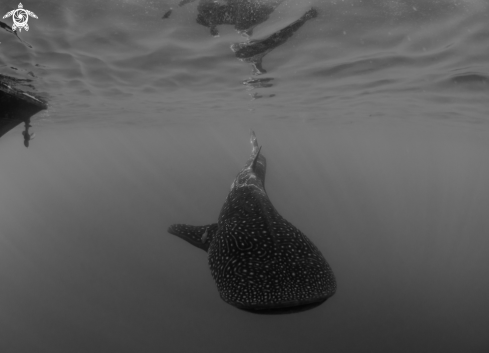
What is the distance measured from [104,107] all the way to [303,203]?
2716 centimetres

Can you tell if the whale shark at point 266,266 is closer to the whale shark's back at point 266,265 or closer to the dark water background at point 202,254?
the whale shark's back at point 266,265

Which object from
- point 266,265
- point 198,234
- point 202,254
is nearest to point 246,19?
point 198,234

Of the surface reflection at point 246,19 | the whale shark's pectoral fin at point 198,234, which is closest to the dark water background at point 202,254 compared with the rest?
the surface reflection at point 246,19

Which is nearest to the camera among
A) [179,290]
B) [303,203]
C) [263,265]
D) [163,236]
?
[263,265]

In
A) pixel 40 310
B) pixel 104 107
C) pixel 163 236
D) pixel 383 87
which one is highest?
pixel 104 107

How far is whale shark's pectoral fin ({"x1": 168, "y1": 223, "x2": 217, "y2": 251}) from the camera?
5.68 m

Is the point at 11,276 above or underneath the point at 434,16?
underneath

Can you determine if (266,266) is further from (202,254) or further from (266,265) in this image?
(202,254)

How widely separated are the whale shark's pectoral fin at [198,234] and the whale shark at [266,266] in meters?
0.11

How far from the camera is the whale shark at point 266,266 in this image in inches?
132

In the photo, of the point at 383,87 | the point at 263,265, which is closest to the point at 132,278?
the point at 263,265

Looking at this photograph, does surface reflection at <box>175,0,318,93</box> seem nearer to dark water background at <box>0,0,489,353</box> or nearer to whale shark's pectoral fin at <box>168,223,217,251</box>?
dark water background at <box>0,0,489,353</box>

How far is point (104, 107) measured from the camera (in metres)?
24.6

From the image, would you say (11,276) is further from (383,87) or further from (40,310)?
(383,87)
